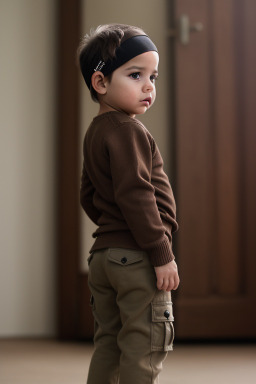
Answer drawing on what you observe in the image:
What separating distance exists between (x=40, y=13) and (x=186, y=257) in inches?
47.7

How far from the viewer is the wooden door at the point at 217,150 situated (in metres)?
2.55

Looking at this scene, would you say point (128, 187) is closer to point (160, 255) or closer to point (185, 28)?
point (160, 255)

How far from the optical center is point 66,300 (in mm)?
2672

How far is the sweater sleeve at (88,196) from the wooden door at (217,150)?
3.71ft

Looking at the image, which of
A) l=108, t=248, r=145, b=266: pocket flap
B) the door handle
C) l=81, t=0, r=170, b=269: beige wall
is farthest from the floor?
the door handle

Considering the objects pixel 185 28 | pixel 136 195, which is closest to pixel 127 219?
pixel 136 195


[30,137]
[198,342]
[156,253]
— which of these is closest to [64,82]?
[30,137]

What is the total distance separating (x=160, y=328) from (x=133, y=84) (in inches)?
19.1

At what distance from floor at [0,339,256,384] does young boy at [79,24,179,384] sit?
63cm

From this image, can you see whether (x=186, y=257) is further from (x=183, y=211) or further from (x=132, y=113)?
(x=132, y=113)

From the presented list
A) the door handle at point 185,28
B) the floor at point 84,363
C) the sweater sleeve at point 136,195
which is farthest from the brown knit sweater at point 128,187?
the door handle at point 185,28

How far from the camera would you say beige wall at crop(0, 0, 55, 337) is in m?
2.72

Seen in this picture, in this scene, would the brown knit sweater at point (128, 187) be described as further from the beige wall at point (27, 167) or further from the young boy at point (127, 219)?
the beige wall at point (27, 167)

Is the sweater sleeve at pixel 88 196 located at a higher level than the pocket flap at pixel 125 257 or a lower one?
higher
